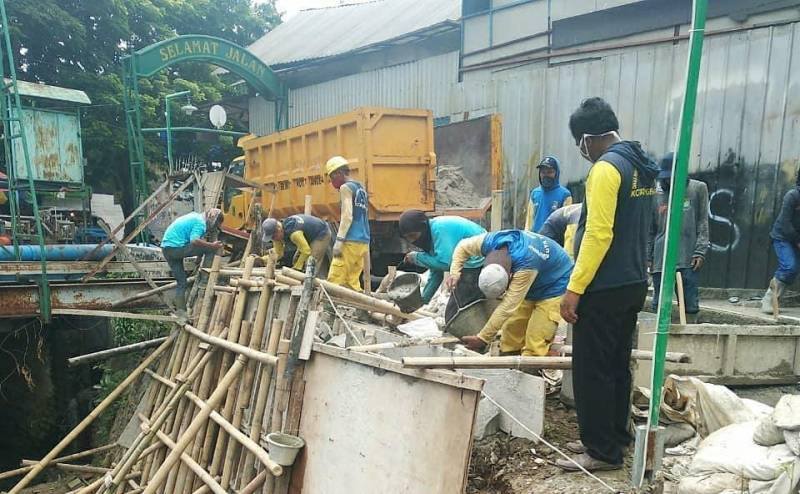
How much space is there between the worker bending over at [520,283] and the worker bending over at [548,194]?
180 cm

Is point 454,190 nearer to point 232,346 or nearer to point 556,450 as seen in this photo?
point 232,346

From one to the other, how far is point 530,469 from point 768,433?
111cm

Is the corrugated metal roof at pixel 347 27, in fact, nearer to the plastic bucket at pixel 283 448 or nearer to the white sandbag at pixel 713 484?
the plastic bucket at pixel 283 448

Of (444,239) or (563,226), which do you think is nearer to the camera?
(444,239)

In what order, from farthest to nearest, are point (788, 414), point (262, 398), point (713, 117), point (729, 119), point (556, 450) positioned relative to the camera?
point (713, 117) → point (729, 119) → point (262, 398) → point (556, 450) → point (788, 414)

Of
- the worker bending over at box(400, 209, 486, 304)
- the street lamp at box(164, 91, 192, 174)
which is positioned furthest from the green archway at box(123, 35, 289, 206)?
the worker bending over at box(400, 209, 486, 304)

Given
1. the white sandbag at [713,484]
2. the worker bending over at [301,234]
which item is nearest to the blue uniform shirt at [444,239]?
the worker bending over at [301,234]

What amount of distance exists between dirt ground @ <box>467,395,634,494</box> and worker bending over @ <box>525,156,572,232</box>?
8.50 feet

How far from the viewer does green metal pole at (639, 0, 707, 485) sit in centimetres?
206

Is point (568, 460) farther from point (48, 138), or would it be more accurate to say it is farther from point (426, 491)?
point (48, 138)

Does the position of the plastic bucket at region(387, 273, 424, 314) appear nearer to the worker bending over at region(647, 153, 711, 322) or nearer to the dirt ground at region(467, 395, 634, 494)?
the dirt ground at region(467, 395, 634, 494)

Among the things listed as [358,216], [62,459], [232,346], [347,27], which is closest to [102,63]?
[347,27]

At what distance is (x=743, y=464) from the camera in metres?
2.31

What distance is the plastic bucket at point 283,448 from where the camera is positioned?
10.8ft
